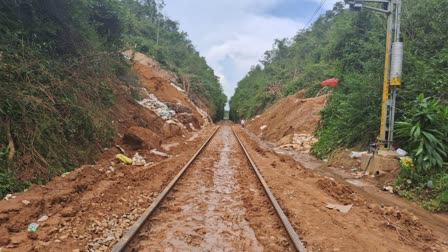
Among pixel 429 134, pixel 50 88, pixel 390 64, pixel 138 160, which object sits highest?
pixel 390 64

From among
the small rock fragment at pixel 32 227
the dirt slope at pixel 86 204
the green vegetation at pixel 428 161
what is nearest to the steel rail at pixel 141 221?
the dirt slope at pixel 86 204

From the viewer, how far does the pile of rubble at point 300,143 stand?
17.3 m

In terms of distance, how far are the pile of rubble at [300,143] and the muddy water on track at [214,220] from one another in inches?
346

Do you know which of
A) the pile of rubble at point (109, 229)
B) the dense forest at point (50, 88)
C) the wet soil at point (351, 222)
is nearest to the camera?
the pile of rubble at point (109, 229)

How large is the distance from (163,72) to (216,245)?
39985 millimetres

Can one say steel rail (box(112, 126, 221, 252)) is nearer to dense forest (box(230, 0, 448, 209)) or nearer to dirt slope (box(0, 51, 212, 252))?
dirt slope (box(0, 51, 212, 252))

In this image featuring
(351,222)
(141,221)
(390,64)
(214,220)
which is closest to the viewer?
(141,221)

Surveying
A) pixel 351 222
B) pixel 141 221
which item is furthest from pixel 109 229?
pixel 351 222

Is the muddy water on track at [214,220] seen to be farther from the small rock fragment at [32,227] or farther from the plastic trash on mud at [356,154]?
the plastic trash on mud at [356,154]

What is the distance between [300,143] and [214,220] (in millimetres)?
13460

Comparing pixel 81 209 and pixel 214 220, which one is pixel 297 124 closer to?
pixel 214 220

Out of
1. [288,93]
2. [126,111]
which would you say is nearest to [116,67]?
[126,111]

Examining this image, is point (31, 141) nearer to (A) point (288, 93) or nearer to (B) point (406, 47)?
(B) point (406, 47)

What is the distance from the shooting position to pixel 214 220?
19.0 ft
